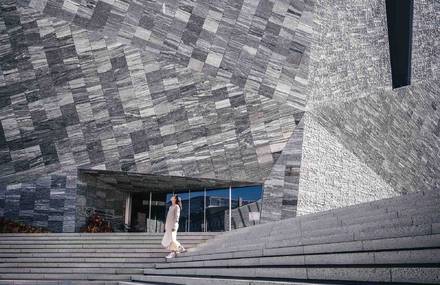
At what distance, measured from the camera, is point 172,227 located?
9.90 metres

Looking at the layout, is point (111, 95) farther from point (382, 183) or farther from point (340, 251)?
point (340, 251)

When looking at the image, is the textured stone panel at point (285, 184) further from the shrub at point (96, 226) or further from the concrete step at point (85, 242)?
the shrub at point (96, 226)

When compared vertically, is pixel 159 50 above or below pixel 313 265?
above

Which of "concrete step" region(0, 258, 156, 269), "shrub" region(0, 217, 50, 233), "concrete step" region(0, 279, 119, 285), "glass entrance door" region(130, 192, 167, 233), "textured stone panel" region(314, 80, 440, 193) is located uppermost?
"textured stone panel" region(314, 80, 440, 193)

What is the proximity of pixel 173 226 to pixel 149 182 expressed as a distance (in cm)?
842

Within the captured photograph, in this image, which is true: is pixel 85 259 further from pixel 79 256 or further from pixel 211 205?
pixel 211 205

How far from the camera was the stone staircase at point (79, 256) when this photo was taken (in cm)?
979

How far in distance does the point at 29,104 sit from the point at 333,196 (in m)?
10.6

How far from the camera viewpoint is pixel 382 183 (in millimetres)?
17562

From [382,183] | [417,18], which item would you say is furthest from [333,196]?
[417,18]

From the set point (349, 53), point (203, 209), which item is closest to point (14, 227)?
point (203, 209)

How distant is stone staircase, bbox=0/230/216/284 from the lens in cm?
979

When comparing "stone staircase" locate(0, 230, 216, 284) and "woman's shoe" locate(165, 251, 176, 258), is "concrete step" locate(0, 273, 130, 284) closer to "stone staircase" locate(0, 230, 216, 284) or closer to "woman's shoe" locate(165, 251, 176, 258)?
"stone staircase" locate(0, 230, 216, 284)

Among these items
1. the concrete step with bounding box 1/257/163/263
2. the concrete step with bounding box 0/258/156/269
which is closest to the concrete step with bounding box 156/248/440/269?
the concrete step with bounding box 0/258/156/269
